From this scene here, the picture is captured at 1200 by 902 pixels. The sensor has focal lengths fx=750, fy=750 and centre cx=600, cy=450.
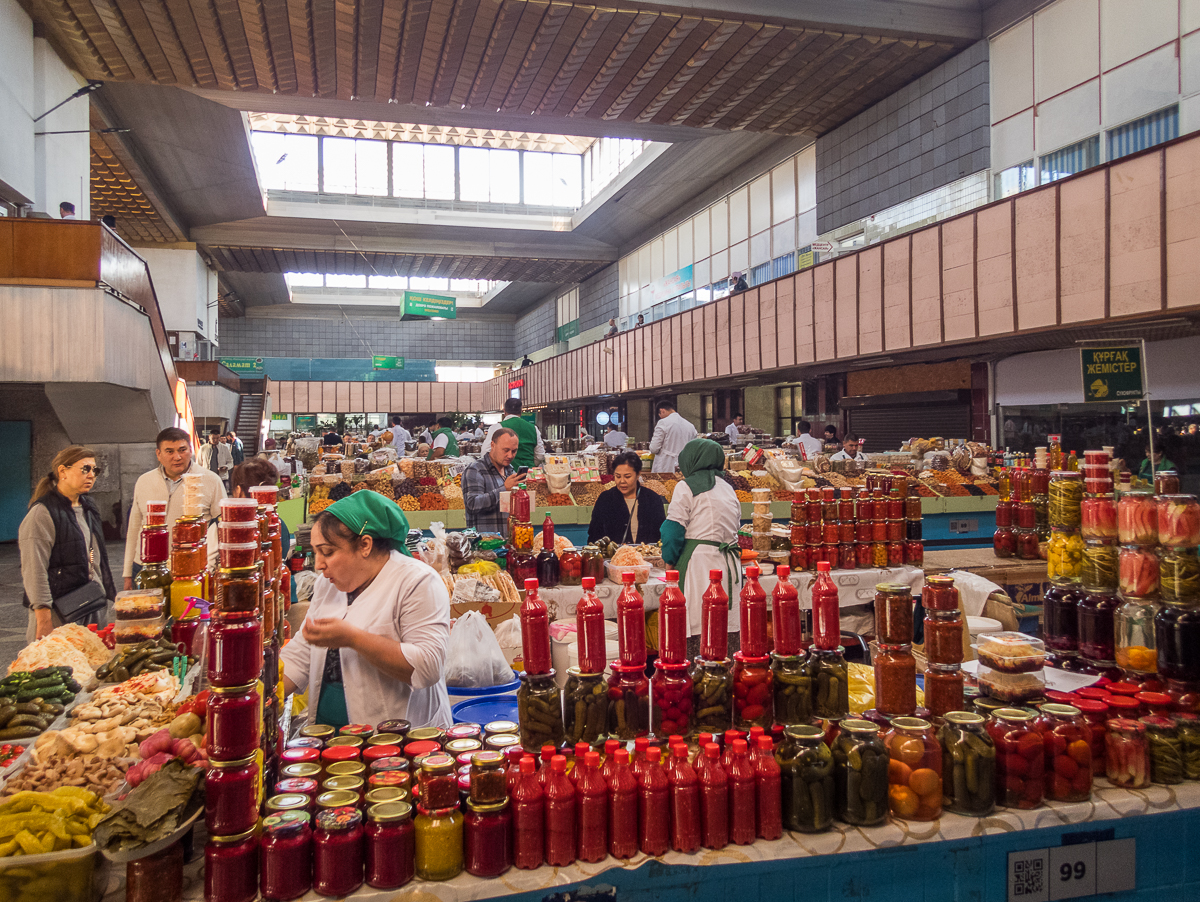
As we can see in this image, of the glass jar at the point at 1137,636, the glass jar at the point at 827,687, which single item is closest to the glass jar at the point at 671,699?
the glass jar at the point at 827,687

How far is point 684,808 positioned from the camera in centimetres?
176

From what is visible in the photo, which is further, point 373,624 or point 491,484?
point 491,484

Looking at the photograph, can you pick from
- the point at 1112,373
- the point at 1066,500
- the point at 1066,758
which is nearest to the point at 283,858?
the point at 1066,758

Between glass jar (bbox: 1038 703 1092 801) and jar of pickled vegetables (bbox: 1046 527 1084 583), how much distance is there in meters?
0.84

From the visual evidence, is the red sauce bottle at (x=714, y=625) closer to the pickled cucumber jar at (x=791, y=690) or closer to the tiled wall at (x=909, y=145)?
the pickled cucumber jar at (x=791, y=690)

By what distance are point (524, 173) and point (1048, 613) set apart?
2536cm

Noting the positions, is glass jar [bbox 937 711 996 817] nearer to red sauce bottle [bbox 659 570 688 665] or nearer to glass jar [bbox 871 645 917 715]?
glass jar [bbox 871 645 917 715]

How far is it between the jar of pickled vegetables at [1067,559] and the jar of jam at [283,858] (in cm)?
258

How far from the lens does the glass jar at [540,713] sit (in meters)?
2.00

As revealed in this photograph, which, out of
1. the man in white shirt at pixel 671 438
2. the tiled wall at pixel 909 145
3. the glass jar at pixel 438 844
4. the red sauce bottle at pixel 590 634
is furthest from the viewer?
the tiled wall at pixel 909 145

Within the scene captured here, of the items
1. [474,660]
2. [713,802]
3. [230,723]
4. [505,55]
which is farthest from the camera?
[505,55]

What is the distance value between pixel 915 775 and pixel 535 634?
104cm

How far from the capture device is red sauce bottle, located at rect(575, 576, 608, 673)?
2.00 meters

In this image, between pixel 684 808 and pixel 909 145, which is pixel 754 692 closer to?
pixel 684 808
